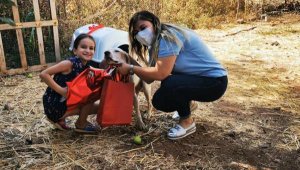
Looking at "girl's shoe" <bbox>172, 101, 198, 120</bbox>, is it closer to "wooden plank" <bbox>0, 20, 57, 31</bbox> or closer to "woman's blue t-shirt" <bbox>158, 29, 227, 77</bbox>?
"woman's blue t-shirt" <bbox>158, 29, 227, 77</bbox>

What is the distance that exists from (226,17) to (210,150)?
21.3 ft

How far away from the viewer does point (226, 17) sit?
9.02 m

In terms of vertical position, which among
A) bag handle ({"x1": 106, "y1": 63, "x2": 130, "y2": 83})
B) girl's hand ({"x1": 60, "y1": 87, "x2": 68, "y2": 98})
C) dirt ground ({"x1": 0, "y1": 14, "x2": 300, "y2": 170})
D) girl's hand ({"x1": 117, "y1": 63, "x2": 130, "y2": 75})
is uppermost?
girl's hand ({"x1": 117, "y1": 63, "x2": 130, "y2": 75})

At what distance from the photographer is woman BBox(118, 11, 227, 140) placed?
285 centimetres

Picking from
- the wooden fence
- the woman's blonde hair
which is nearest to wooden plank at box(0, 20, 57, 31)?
the wooden fence

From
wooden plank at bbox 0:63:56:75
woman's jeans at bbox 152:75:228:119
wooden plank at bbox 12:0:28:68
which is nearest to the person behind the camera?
woman's jeans at bbox 152:75:228:119

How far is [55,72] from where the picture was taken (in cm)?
289

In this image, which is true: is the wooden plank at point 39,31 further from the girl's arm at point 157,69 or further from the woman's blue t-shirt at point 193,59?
the woman's blue t-shirt at point 193,59

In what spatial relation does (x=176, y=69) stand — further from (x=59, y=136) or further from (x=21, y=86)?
(x=21, y=86)

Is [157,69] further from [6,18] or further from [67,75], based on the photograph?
[6,18]

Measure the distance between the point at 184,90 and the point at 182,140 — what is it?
18.5 inches

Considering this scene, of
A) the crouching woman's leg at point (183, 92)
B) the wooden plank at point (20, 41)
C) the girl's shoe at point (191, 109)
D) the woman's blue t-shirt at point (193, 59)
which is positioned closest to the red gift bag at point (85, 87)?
the crouching woman's leg at point (183, 92)

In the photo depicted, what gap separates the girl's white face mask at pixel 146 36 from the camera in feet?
9.36

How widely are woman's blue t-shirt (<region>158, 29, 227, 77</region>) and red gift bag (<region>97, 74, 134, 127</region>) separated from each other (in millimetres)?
441
